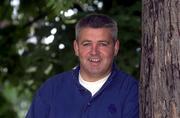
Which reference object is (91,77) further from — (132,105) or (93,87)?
(132,105)

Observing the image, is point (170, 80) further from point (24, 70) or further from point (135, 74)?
point (24, 70)

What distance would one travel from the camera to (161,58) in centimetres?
321

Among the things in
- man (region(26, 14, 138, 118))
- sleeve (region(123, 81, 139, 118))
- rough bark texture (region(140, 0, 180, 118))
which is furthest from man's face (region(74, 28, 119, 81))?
rough bark texture (region(140, 0, 180, 118))

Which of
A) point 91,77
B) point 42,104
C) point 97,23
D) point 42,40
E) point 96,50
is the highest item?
point 97,23

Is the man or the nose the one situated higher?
the nose

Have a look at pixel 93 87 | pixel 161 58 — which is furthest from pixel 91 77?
pixel 161 58

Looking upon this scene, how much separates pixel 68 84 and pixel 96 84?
0.58ft

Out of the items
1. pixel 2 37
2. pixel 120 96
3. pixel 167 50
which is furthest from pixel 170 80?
pixel 2 37

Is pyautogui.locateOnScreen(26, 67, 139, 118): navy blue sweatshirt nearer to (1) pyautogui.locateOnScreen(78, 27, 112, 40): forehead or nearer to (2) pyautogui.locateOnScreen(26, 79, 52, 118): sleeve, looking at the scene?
(2) pyautogui.locateOnScreen(26, 79, 52, 118): sleeve

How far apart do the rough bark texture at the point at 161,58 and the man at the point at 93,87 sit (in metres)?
0.30

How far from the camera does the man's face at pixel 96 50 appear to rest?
3605 millimetres

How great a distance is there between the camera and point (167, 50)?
3.19 metres

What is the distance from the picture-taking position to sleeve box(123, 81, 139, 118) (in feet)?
11.6

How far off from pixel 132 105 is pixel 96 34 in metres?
0.48
